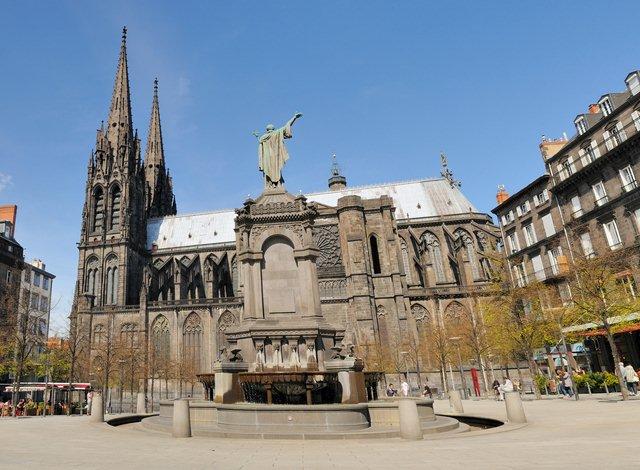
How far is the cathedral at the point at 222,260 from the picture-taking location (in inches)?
1980

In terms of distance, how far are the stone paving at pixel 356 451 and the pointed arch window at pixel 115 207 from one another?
181 feet

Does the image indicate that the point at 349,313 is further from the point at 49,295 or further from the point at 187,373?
the point at 49,295

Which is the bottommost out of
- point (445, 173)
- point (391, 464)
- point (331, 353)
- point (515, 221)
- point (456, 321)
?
point (391, 464)

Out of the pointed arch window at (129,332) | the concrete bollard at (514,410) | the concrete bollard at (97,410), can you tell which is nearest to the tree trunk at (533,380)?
the concrete bollard at (514,410)

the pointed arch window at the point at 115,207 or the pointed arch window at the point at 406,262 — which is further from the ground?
the pointed arch window at the point at 115,207

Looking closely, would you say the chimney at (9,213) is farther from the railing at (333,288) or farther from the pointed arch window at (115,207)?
the railing at (333,288)

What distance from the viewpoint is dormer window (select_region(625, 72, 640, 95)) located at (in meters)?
32.1

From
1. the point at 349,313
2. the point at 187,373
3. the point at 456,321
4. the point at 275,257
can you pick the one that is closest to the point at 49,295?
the point at 187,373

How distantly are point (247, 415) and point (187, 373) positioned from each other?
3870 cm

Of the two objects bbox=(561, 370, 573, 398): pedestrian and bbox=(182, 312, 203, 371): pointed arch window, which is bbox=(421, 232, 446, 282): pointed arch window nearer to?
bbox=(182, 312, 203, 371): pointed arch window

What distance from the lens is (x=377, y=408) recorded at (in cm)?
1198

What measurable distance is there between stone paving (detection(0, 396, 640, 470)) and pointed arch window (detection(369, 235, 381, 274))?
Result: 4134 centimetres

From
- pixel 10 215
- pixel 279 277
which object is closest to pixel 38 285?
pixel 10 215

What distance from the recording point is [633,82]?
32594 mm
